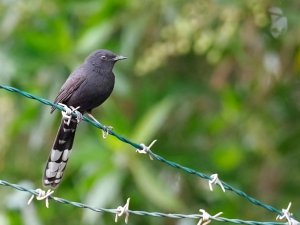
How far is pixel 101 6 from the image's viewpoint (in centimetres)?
883

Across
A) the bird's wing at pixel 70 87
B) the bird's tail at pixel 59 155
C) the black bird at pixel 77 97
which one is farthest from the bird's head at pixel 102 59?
the bird's tail at pixel 59 155

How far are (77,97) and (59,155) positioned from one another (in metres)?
0.41

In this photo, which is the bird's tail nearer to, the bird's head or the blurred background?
the bird's head

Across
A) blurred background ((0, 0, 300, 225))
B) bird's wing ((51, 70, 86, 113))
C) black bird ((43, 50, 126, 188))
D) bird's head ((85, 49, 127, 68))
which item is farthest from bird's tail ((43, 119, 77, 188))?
blurred background ((0, 0, 300, 225))

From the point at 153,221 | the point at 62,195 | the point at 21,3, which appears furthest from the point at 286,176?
the point at 21,3

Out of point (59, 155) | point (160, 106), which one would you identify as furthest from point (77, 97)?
point (160, 106)

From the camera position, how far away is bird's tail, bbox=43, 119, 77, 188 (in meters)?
6.69

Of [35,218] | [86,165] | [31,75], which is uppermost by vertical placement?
[31,75]

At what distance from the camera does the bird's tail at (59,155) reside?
21.9 ft

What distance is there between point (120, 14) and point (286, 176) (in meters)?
2.16

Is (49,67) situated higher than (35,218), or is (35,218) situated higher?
(49,67)

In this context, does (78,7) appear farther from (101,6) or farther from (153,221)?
(153,221)

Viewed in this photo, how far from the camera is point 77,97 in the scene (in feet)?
22.3

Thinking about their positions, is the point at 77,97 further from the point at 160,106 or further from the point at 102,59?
the point at 160,106
